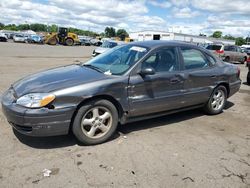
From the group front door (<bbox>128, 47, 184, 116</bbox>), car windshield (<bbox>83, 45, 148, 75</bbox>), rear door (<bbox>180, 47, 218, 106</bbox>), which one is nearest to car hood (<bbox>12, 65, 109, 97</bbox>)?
car windshield (<bbox>83, 45, 148, 75</bbox>)

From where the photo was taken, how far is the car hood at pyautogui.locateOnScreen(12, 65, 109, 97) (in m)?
3.80

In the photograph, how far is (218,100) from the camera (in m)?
5.91

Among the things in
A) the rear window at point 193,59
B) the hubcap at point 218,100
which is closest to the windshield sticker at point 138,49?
the rear window at point 193,59

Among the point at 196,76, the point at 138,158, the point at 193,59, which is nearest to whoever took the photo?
the point at 138,158

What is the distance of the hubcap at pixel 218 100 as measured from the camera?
583 cm

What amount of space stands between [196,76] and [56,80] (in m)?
2.72

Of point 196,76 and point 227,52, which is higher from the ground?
point 227,52

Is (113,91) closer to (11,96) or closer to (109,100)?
(109,100)

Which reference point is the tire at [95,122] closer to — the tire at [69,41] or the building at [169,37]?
the tire at [69,41]

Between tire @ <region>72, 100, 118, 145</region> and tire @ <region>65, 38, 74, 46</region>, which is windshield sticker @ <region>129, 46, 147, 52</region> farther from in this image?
tire @ <region>65, 38, 74, 46</region>

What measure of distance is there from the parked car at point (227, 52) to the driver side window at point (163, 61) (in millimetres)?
17053

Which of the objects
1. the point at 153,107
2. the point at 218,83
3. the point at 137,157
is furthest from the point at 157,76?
the point at 218,83

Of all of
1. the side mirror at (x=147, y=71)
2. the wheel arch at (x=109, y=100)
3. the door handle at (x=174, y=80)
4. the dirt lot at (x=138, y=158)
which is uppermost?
the side mirror at (x=147, y=71)

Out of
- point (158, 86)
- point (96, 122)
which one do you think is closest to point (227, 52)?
point (158, 86)
